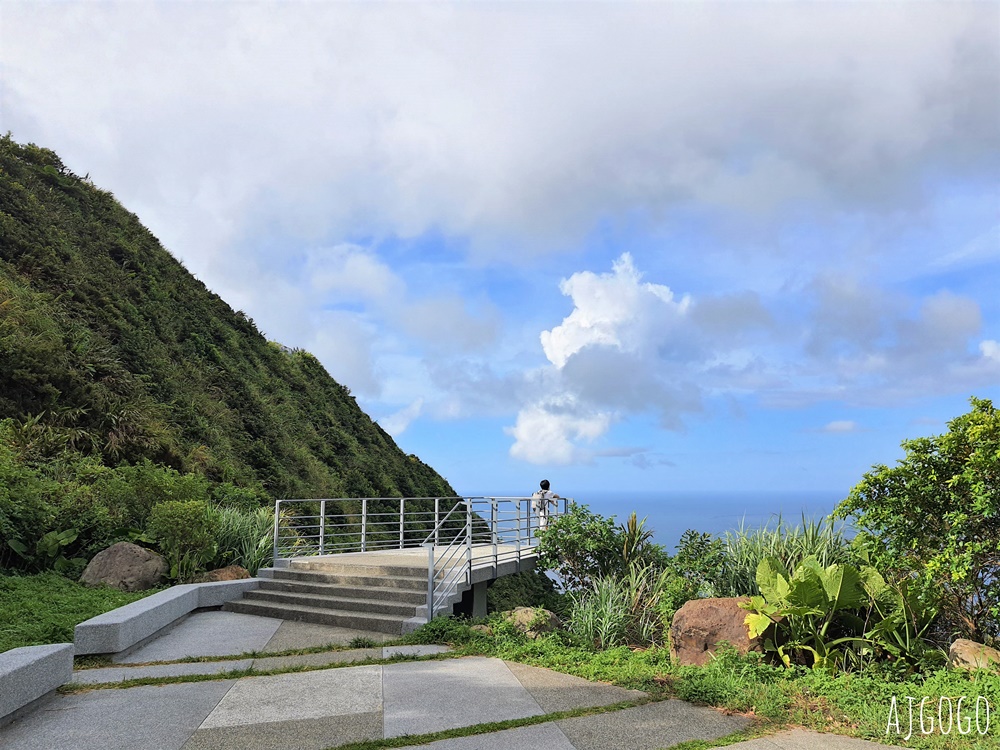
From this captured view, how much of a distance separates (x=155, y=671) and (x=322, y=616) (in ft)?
9.46

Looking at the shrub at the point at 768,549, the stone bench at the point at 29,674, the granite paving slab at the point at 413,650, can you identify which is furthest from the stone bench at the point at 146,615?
the shrub at the point at 768,549

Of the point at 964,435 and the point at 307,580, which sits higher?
the point at 964,435

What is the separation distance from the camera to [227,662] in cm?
801

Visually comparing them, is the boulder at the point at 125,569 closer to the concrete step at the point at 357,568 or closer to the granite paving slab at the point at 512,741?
the concrete step at the point at 357,568

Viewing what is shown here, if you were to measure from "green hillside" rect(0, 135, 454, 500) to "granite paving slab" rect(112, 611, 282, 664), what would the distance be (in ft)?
18.5

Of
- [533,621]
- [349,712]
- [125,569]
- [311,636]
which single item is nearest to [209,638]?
[311,636]

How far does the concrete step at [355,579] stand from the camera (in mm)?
10602

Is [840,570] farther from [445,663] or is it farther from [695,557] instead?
[445,663]

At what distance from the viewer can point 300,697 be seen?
6.58 m

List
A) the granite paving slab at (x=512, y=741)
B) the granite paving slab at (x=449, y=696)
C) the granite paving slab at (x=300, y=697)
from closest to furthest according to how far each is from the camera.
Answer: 1. the granite paving slab at (x=512, y=741)
2. the granite paving slab at (x=449, y=696)
3. the granite paving slab at (x=300, y=697)

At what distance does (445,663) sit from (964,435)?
19.2 ft

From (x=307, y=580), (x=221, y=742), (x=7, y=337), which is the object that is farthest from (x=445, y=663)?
(x=7, y=337)

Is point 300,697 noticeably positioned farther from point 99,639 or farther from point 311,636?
point 99,639

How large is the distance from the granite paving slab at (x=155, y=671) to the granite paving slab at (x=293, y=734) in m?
2.08
